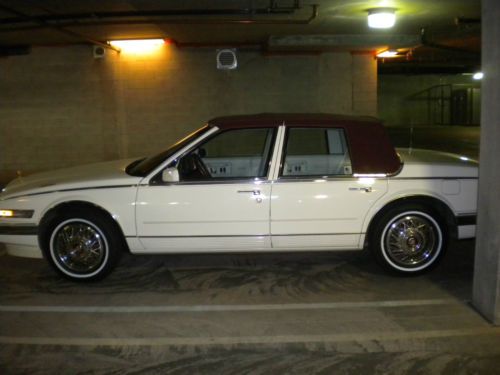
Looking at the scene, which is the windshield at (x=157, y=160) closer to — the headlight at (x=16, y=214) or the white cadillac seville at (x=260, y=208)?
the white cadillac seville at (x=260, y=208)

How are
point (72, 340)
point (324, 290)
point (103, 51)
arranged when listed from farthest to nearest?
point (103, 51), point (324, 290), point (72, 340)

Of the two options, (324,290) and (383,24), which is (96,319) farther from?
(383,24)

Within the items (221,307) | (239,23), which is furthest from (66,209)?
(239,23)

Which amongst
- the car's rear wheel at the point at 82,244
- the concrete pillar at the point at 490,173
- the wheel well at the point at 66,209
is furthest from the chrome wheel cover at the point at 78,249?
the concrete pillar at the point at 490,173

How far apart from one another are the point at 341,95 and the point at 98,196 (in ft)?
26.7

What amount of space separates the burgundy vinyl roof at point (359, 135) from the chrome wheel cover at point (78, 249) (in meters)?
1.67

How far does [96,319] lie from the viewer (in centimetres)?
494

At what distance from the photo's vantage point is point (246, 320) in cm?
483

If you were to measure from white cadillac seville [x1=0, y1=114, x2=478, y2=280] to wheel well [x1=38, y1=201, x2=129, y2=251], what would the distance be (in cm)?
1

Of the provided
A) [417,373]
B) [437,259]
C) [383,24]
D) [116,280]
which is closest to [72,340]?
[116,280]

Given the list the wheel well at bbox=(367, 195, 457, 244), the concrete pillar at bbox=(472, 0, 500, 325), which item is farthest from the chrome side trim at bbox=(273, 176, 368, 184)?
the concrete pillar at bbox=(472, 0, 500, 325)

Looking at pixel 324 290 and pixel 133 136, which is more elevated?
pixel 133 136

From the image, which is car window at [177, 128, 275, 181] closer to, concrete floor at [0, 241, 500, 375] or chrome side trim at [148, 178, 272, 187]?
chrome side trim at [148, 178, 272, 187]

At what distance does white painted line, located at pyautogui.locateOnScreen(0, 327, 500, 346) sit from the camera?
14.5ft
